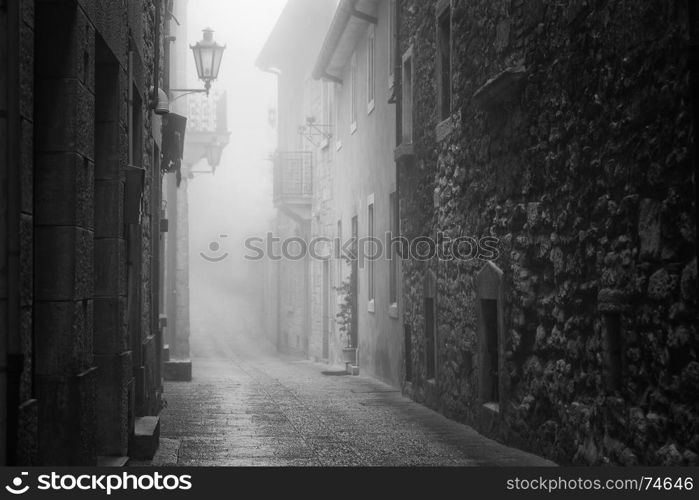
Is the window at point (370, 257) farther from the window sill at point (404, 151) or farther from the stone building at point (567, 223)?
the stone building at point (567, 223)

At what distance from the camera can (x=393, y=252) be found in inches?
639

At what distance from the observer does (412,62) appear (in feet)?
45.3

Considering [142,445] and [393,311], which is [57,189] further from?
[393,311]

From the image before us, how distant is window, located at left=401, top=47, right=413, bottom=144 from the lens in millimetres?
14164

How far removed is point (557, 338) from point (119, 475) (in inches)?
146

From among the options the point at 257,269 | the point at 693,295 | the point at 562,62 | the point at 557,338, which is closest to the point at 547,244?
the point at 557,338

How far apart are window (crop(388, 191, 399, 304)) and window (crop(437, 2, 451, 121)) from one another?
388cm

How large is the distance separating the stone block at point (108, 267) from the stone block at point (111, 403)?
0.42 metres

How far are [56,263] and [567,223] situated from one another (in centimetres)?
358

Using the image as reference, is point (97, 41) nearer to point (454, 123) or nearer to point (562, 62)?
point (562, 62)

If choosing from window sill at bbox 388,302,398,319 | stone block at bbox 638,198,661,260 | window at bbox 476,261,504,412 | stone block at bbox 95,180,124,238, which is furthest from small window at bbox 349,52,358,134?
stone block at bbox 638,198,661,260

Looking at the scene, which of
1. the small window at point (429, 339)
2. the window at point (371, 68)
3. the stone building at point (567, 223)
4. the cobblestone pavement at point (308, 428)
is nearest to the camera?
the stone building at point (567, 223)

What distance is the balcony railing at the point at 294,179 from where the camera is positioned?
25766 mm

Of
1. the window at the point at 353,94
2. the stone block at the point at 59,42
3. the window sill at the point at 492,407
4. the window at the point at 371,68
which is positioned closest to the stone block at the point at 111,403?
the stone block at the point at 59,42
